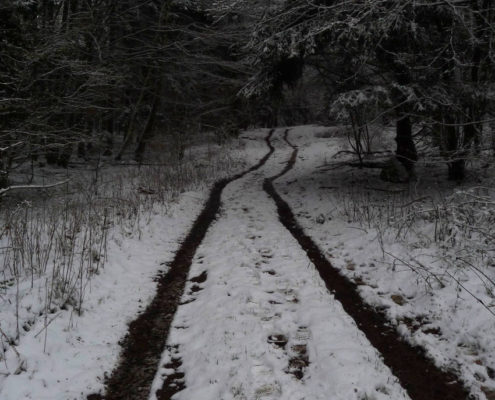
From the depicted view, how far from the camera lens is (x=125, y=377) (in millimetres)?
4004

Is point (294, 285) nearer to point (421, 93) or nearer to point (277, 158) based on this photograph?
point (421, 93)

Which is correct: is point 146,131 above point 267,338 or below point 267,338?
above

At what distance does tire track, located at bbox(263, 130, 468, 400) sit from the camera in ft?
12.1

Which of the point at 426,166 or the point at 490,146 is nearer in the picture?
the point at 490,146

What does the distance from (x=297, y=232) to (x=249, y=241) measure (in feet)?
4.55

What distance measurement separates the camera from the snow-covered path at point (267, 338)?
12.2ft

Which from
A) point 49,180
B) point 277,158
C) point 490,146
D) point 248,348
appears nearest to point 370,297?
point 248,348

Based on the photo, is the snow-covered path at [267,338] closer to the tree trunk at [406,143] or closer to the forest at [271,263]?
the forest at [271,263]

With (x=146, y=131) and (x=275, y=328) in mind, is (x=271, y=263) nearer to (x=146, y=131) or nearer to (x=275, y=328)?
(x=275, y=328)

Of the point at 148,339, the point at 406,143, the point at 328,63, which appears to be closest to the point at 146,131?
the point at 328,63

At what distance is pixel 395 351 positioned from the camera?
431 cm

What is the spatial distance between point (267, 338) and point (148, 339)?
1.49m

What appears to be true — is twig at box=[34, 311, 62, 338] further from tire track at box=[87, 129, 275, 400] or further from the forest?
tire track at box=[87, 129, 275, 400]

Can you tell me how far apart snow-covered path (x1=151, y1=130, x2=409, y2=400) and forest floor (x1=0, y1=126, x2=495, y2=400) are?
16 mm
